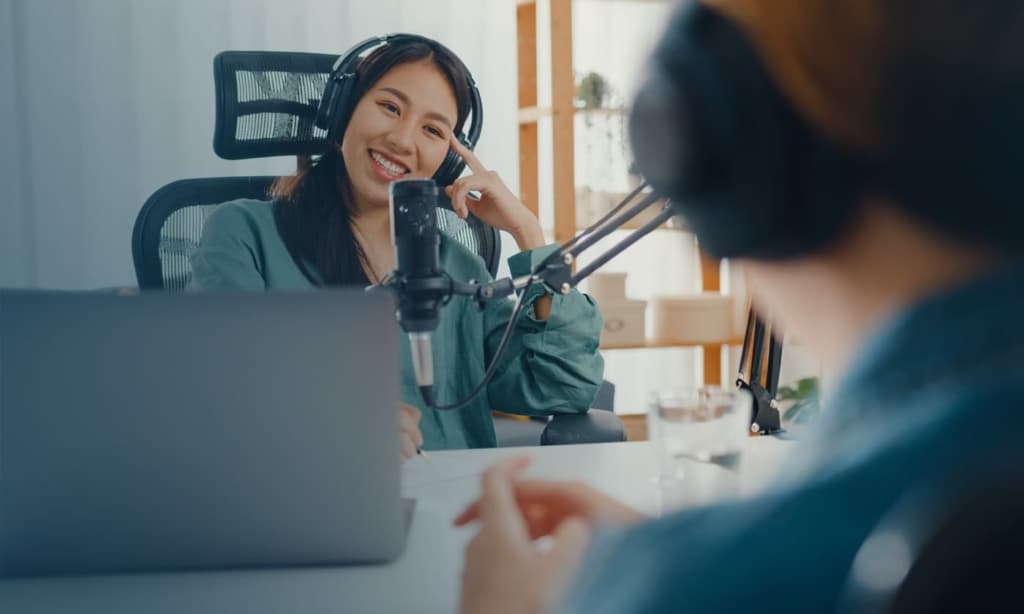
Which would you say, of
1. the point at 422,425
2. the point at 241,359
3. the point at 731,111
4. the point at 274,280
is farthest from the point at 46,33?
the point at 731,111

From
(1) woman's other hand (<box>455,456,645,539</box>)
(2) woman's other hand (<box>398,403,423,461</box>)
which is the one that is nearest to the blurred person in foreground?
(1) woman's other hand (<box>455,456,645,539</box>)

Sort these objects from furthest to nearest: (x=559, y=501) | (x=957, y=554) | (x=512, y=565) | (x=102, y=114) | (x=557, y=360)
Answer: (x=102, y=114)
(x=557, y=360)
(x=559, y=501)
(x=512, y=565)
(x=957, y=554)

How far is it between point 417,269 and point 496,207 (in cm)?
87

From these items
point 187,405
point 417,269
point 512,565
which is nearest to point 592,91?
point 417,269

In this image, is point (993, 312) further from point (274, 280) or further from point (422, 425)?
point (274, 280)

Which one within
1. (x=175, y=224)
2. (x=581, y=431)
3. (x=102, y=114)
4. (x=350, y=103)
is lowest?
(x=581, y=431)

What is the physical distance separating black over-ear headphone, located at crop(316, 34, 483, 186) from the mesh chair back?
0.11 m

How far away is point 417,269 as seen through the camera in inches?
38.6

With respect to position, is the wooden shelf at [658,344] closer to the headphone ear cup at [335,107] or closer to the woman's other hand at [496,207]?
the woman's other hand at [496,207]

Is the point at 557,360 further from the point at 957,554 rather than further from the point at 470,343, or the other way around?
the point at 957,554

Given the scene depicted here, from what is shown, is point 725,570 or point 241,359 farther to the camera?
point 241,359

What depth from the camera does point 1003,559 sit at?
0.24 m

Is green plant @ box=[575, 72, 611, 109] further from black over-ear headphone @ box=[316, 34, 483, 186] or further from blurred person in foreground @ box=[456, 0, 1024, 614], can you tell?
blurred person in foreground @ box=[456, 0, 1024, 614]

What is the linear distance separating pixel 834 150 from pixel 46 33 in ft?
11.0
